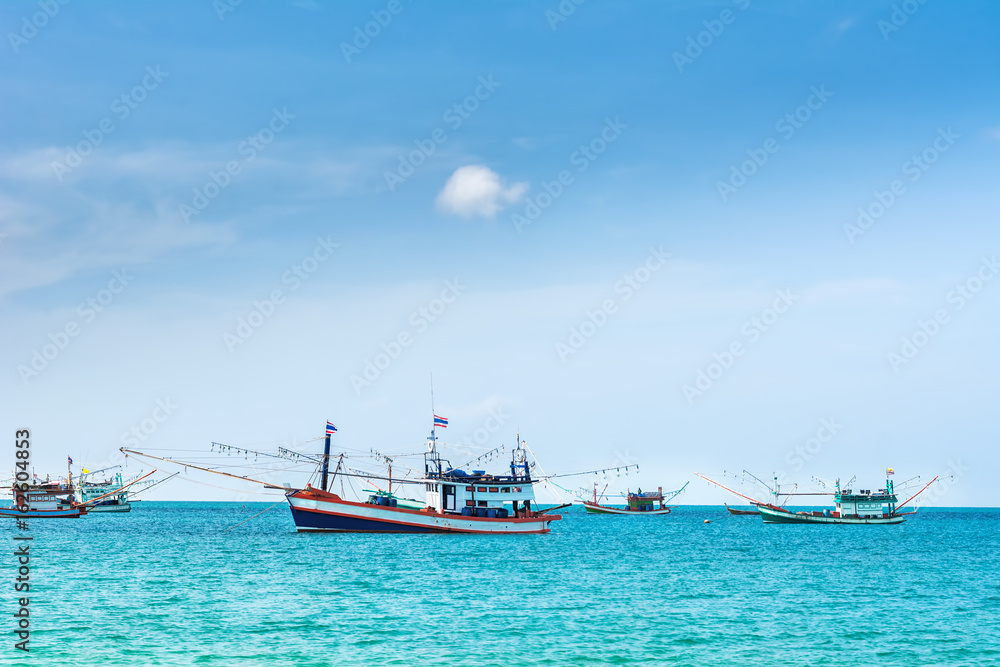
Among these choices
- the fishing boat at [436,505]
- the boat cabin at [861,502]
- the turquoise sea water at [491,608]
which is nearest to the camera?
the turquoise sea water at [491,608]

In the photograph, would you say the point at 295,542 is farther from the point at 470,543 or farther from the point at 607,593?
the point at 607,593

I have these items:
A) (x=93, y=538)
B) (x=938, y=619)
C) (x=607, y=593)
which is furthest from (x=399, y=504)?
(x=938, y=619)

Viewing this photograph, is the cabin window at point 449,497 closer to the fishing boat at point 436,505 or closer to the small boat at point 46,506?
the fishing boat at point 436,505

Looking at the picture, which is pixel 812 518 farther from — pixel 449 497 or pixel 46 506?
pixel 46 506

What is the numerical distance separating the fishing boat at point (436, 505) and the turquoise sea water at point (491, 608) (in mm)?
10270

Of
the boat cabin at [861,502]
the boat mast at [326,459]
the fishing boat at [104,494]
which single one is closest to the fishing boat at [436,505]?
the boat mast at [326,459]

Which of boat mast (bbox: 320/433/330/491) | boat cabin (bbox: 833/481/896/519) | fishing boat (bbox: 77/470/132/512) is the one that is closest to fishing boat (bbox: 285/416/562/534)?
boat mast (bbox: 320/433/330/491)

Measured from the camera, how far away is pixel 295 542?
72250 mm

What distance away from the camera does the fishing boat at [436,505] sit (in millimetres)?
75938

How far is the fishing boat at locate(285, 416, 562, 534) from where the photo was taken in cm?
7594

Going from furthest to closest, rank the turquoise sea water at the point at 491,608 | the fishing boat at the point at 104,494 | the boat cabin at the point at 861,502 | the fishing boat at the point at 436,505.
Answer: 1. the fishing boat at the point at 104,494
2. the boat cabin at the point at 861,502
3. the fishing boat at the point at 436,505
4. the turquoise sea water at the point at 491,608

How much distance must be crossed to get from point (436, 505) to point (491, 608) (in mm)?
42532

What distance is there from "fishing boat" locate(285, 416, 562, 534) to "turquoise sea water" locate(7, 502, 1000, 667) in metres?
10.3

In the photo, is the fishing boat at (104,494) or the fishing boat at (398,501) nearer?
the fishing boat at (398,501)
